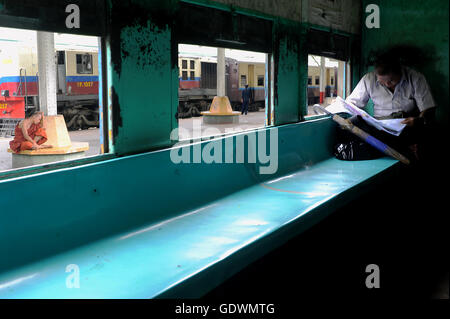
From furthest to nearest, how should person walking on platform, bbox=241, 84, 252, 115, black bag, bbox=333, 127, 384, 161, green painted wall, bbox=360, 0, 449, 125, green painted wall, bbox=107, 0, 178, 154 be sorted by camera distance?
person walking on platform, bbox=241, 84, 252, 115
green painted wall, bbox=360, 0, 449, 125
black bag, bbox=333, 127, 384, 161
green painted wall, bbox=107, 0, 178, 154

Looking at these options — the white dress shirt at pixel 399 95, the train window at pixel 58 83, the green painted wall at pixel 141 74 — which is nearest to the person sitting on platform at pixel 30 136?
the train window at pixel 58 83

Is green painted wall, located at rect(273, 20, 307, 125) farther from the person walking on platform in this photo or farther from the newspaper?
the person walking on platform

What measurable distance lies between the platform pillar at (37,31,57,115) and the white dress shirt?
12.4 ft

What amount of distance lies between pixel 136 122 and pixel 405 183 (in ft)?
11.5

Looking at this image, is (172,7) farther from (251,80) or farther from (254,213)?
(251,80)

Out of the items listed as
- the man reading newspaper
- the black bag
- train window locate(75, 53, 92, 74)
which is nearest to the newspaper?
the man reading newspaper

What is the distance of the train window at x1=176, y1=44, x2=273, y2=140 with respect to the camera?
15461mm

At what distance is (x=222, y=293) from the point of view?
7.88ft

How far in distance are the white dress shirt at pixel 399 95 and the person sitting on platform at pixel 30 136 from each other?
13.4 feet

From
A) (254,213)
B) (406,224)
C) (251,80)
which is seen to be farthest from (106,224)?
(251,80)

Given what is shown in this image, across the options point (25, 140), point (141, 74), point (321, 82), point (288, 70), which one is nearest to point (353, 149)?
point (288, 70)

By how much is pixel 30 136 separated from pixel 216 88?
47.5 feet

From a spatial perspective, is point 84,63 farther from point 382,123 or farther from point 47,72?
point 382,123
